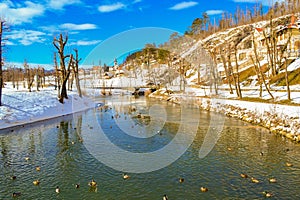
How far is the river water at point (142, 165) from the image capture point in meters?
11.1

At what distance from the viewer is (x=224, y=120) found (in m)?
29.8

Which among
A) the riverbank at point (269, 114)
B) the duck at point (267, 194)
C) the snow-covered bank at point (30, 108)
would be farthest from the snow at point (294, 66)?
the duck at point (267, 194)

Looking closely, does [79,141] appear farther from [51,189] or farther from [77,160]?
[51,189]

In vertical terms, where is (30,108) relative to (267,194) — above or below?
above

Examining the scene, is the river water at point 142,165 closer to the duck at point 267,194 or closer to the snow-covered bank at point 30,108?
the duck at point 267,194

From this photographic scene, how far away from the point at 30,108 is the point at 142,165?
22708mm

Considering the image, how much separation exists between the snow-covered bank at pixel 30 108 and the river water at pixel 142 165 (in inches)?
144

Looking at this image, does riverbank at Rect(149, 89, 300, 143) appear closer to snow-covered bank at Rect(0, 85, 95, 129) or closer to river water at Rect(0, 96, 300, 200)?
river water at Rect(0, 96, 300, 200)

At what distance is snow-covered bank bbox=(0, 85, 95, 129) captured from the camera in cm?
2739

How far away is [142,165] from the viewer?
14.7m

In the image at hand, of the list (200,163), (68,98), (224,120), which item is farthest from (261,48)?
(200,163)

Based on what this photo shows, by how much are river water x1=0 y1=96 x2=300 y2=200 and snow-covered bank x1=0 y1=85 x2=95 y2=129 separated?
3646 millimetres

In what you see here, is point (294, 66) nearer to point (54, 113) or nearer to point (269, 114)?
point (269, 114)

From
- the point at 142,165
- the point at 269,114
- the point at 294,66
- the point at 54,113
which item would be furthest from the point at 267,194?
the point at 294,66
